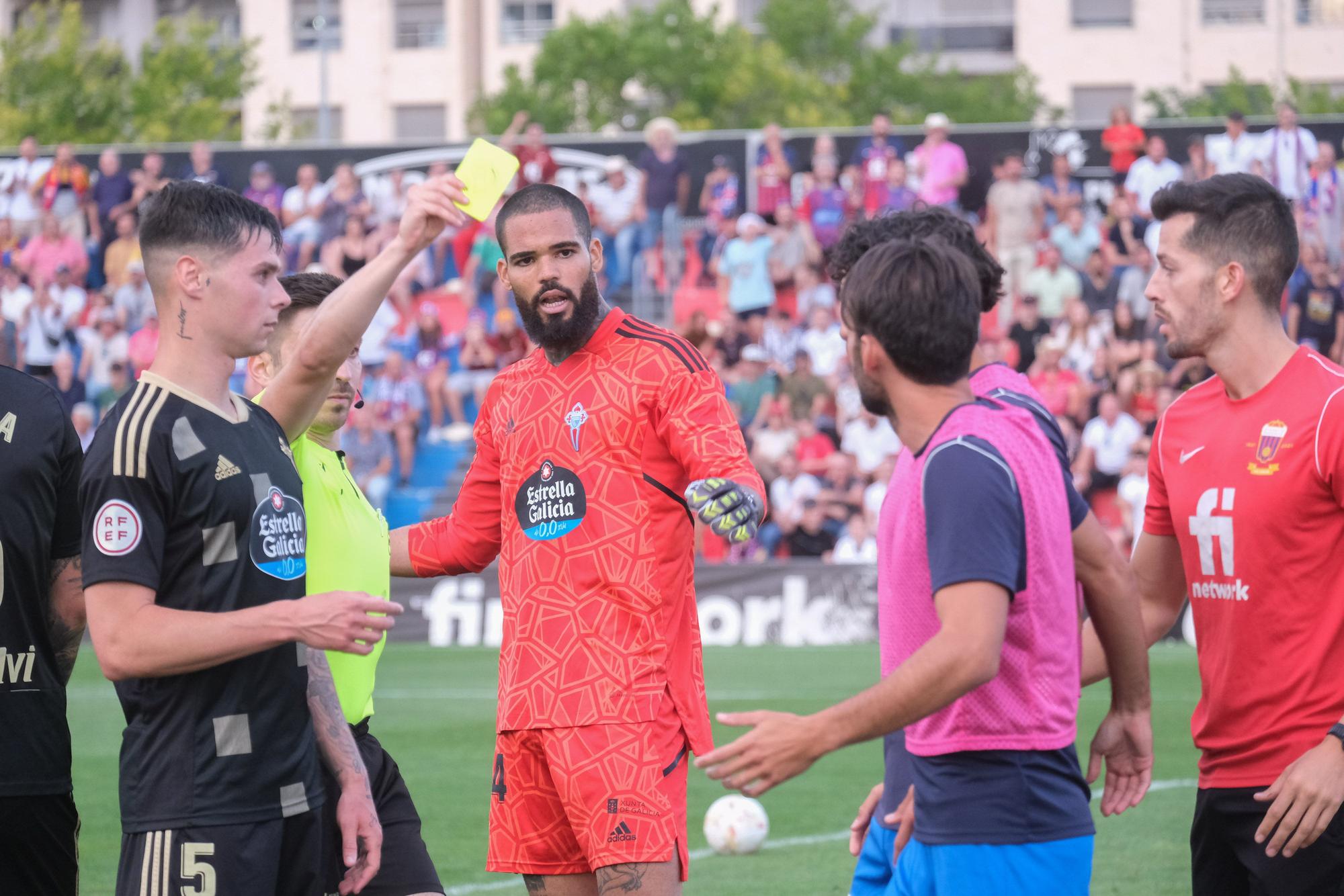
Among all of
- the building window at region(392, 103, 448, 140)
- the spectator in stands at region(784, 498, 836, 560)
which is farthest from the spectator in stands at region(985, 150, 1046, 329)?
the building window at region(392, 103, 448, 140)

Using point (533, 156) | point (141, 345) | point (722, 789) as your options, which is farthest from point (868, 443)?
point (141, 345)

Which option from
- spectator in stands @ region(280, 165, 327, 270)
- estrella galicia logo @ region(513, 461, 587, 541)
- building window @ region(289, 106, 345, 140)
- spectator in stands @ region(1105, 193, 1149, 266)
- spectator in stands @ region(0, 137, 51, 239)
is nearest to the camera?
estrella galicia logo @ region(513, 461, 587, 541)

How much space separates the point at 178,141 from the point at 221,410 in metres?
41.9

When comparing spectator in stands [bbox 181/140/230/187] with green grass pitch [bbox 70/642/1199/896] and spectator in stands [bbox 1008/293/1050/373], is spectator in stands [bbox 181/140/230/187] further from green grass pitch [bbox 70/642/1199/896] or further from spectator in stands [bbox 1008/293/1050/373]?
spectator in stands [bbox 1008/293/1050/373]

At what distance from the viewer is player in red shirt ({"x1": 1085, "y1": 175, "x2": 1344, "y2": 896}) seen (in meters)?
4.12

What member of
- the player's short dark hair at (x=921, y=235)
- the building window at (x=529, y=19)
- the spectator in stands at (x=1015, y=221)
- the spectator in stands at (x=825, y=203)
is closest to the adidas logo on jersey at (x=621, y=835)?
the player's short dark hair at (x=921, y=235)

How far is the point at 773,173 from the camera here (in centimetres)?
2288

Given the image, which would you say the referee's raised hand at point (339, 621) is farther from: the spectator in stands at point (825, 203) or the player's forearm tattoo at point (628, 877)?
the spectator in stands at point (825, 203)

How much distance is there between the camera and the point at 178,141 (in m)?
42.8

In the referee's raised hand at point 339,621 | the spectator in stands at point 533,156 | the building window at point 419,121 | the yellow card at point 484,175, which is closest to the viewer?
the referee's raised hand at point 339,621

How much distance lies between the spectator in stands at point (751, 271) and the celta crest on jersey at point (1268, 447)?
1819 centimetres

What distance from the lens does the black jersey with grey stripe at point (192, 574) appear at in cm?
355

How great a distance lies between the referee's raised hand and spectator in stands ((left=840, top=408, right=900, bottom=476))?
54.1 ft

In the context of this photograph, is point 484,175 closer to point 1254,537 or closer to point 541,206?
point 541,206
